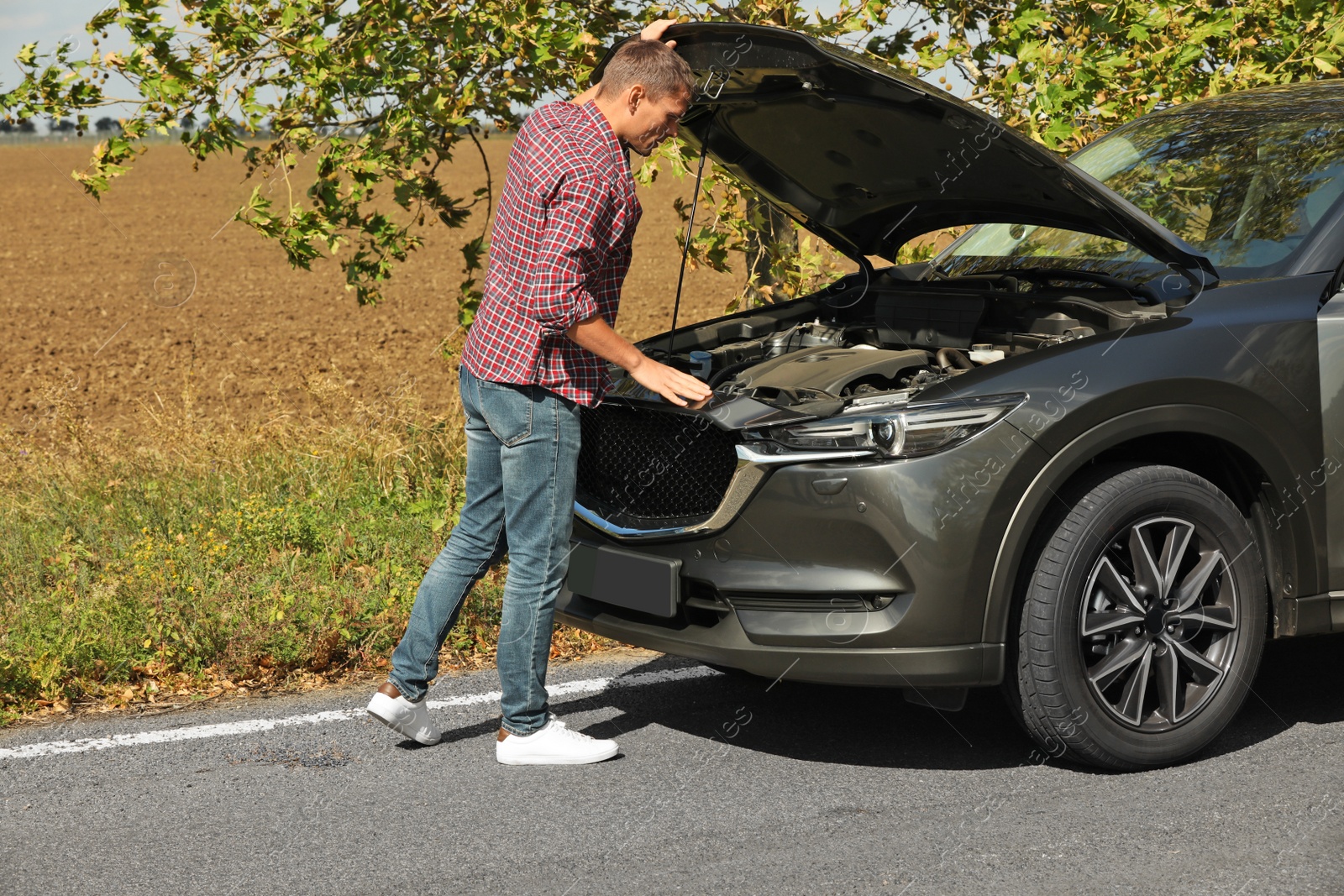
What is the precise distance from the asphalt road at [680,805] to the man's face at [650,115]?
1.80 meters

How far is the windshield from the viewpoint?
420 centimetres

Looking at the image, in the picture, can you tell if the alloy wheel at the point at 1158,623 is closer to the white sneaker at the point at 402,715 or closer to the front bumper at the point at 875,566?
the front bumper at the point at 875,566

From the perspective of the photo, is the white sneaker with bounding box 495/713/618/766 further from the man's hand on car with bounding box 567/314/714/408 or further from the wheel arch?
the wheel arch

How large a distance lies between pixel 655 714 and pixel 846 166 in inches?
77.2

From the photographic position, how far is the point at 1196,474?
12.8ft

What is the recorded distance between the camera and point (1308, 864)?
316 centimetres

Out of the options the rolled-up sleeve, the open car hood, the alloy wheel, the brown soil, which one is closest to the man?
the rolled-up sleeve

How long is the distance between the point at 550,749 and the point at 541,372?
3.66ft

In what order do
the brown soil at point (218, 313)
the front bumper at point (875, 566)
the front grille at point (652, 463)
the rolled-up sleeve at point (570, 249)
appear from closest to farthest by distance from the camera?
the front bumper at point (875, 566), the rolled-up sleeve at point (570, 249), the front grille at point (652, 463), the brown soil at point (218, 313)

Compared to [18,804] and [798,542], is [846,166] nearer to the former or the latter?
[798,542]

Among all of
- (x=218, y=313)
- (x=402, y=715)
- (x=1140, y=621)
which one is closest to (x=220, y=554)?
(x=402, y=715)

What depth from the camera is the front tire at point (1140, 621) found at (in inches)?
143

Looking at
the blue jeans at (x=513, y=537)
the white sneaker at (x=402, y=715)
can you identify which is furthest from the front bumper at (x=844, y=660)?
the white sneaker at (x=402, y=715)

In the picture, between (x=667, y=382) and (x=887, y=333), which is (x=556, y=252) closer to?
(x=667, y=382)
